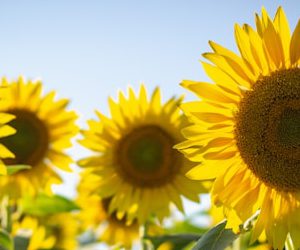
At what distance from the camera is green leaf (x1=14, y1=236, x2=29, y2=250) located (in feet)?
13.0

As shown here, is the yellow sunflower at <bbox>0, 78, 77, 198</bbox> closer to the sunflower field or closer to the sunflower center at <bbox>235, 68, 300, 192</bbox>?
the sunflower field

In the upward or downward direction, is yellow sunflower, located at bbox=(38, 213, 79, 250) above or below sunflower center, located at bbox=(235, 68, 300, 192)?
below

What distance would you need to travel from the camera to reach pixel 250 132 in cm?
327

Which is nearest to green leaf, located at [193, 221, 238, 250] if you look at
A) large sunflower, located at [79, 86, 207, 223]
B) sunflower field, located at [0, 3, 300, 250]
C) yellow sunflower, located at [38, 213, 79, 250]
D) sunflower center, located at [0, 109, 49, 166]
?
sunflower field, located at [0, 3, 300, 250]

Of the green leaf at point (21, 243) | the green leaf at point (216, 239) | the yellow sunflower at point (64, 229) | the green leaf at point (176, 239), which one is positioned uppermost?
the green leaf at point (216, 239)

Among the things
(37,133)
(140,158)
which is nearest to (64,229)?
(37,133)

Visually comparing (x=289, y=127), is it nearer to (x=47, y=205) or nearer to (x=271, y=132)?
(x=271, y=132)

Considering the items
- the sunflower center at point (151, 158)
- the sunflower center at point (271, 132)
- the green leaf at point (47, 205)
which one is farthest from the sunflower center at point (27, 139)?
the sunflower center at point (271, 132)

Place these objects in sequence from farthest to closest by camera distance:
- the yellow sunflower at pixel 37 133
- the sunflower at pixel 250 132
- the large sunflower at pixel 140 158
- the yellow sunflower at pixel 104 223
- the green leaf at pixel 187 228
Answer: the yellow sunflower at pixel 104 223 < the yellow sunflower at pixel 37 133 < the green leaf at pixel 187 228 < the large sunflower at pixel 140 158 < the sunflower at pixel 250 132

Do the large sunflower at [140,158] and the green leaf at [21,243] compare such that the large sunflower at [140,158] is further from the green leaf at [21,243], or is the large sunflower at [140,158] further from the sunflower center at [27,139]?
the green leaf at [21,243]

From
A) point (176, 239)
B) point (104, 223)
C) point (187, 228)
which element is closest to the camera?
point (176, 239)

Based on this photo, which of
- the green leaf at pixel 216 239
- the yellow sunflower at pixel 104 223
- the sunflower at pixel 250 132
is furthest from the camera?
the yellow sunflower at pixel 104 223

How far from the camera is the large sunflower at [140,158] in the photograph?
4.86 metres

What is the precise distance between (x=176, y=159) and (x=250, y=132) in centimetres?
180
